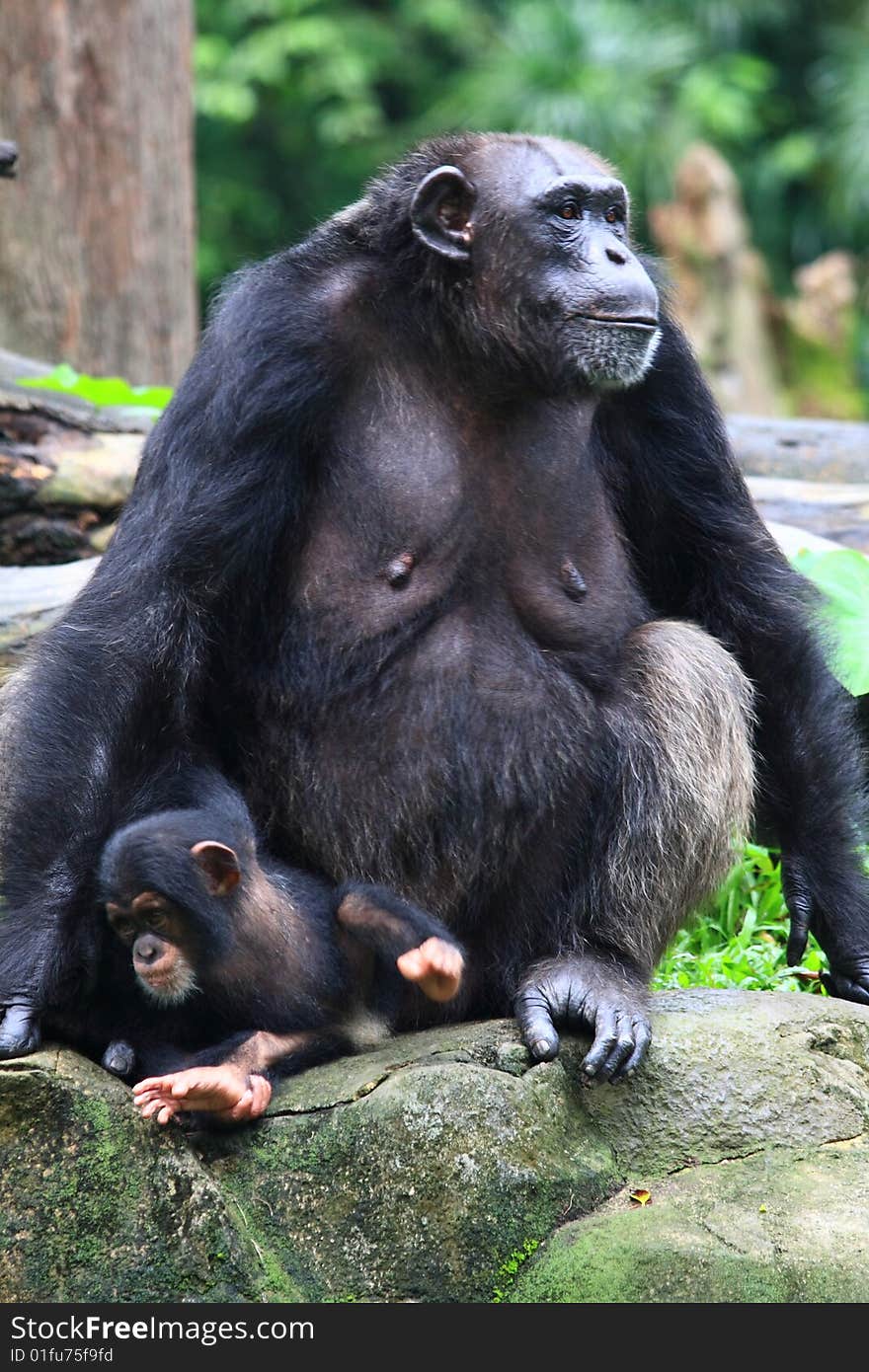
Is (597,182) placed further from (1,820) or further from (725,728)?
(1,820)

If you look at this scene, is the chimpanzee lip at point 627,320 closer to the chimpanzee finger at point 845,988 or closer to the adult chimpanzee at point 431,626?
the adult chimpanzee at point 431,626

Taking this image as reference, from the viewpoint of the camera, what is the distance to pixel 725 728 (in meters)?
4.49

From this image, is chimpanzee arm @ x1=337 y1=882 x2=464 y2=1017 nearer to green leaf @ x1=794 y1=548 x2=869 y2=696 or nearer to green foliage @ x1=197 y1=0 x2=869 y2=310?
green leaf @ x1=794 y1=548 x2=869 y2=696

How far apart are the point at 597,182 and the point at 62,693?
1.84 m

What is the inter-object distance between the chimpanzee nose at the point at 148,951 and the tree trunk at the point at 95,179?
688 centimetres

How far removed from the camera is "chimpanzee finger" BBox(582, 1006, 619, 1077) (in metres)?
3.94

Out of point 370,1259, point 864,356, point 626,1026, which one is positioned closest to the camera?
point 370,1259

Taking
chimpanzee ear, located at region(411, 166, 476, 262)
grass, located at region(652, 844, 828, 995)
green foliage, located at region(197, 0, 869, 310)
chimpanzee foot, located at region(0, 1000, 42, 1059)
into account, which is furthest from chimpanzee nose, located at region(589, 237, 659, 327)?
green foliage, located at region(197, 0, 869, 310)

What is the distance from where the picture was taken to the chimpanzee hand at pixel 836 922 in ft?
15.6

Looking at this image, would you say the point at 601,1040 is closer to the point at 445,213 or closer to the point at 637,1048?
the point at 637,1048

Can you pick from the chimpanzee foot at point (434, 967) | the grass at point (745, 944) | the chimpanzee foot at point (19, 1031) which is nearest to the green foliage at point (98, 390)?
the grass at point (745, 944)

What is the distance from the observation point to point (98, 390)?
7.98 m

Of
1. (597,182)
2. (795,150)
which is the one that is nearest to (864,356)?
(795,150)

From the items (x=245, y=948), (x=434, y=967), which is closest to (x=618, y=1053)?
(x=434, y=967)
